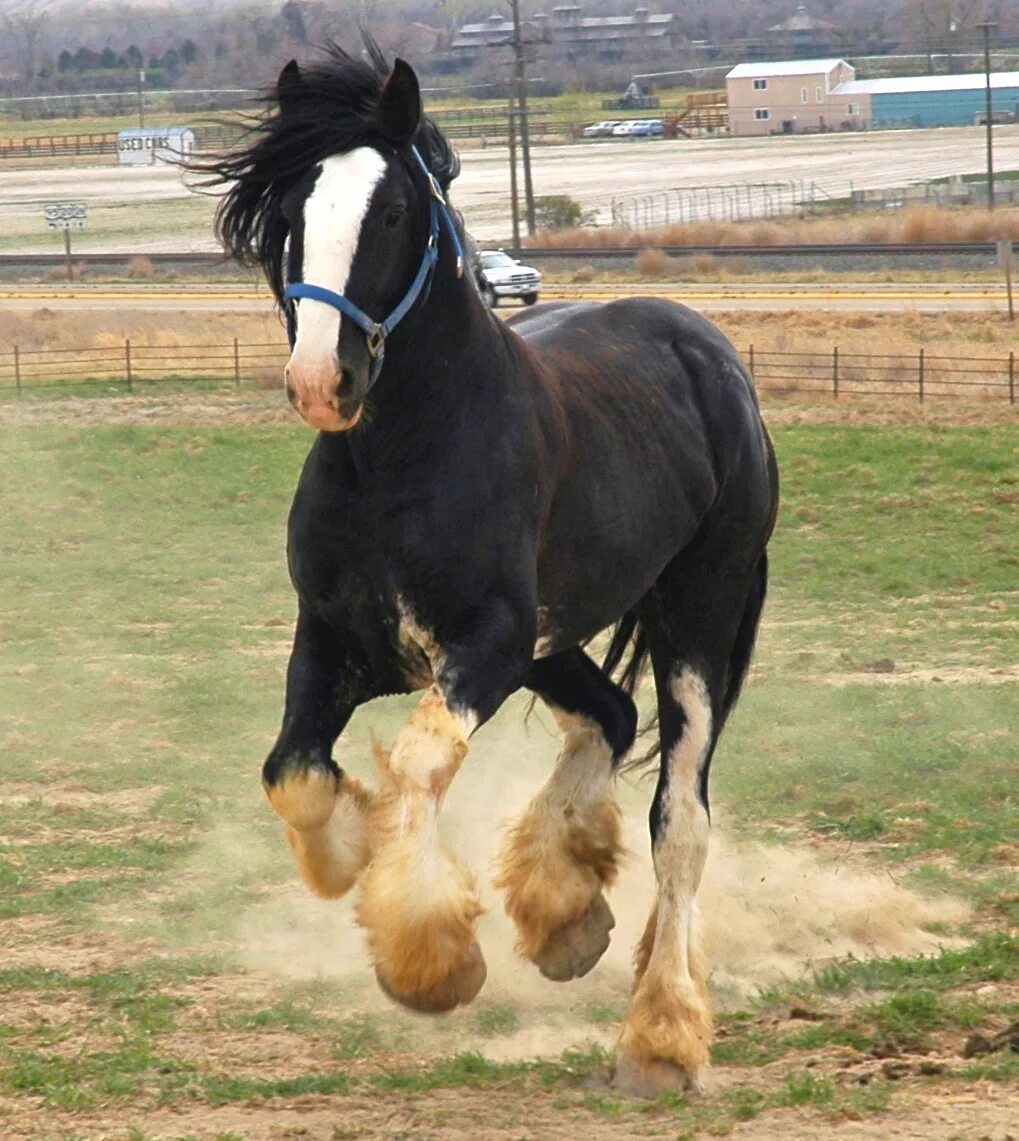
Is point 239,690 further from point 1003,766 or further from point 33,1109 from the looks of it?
point 33,1109

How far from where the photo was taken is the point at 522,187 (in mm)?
63938

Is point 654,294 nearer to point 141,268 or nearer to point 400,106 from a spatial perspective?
point 141,268

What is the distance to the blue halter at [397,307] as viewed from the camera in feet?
14.5

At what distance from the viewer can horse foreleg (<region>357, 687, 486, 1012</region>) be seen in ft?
15.1

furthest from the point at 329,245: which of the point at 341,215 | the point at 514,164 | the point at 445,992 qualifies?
the point at 514,164

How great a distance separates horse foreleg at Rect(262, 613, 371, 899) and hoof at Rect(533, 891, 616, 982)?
1.07 m

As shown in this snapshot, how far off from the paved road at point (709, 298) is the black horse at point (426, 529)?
27371 mm

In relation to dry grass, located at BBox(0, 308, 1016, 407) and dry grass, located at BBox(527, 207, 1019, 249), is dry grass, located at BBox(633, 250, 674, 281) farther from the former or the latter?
dry grass, located at BBox(0, 308, 1016, 407)

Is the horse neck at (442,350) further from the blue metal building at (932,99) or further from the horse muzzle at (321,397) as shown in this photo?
the blue metal building at (932,99)

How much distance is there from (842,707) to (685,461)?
457 centimetres

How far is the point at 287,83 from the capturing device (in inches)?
190

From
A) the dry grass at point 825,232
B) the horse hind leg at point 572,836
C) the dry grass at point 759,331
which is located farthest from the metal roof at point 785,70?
the horse hind leg at point 572,836

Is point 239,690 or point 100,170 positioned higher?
→ point 100,170

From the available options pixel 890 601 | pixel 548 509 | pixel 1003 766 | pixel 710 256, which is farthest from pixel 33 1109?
pixel 710 256
